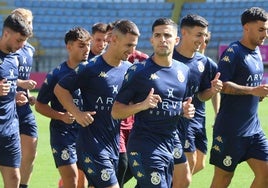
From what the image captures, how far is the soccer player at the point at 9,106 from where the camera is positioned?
6.80m

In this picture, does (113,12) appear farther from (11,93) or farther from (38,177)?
(11,93)

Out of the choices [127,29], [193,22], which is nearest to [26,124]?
[193,22]

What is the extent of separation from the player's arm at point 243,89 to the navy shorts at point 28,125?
2.74 metres

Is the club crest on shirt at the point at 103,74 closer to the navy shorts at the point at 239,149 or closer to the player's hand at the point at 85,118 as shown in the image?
the player's hand at the point at 85,118

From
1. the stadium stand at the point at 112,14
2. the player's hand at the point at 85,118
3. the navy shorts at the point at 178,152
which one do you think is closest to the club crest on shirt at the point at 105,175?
the player's hand at the point at 85,118

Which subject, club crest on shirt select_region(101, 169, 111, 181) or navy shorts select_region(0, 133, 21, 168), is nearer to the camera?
club crest on shirt select_region(101, 169, 111, 181)

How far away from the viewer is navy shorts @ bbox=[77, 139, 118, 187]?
6.19 metres

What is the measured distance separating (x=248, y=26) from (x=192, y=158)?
5.79 feet

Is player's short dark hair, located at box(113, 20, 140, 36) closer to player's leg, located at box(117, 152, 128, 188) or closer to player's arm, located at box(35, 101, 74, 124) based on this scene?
player's arm, located at box(35, 101, 74, 124)

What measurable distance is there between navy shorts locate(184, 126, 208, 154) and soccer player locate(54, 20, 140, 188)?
172cm

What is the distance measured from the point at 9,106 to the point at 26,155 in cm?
168

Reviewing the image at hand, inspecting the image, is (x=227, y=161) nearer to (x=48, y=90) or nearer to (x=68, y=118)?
(x=68, y=118)

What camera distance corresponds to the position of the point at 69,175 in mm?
7465

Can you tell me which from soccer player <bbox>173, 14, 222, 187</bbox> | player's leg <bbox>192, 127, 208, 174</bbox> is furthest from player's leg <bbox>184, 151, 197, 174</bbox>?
player's leg <bbox>192, 127, 208, 174</bbox>
